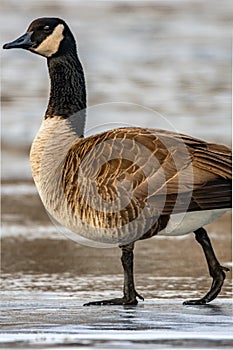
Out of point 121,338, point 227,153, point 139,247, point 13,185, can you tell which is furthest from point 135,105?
point 121,338

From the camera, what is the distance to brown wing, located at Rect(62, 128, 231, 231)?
6172mm

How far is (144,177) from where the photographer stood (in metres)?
6.29

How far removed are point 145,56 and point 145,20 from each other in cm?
412

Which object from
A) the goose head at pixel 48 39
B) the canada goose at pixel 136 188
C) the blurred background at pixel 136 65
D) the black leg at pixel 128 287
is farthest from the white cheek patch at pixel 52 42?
the blurred background at pixel 136 65

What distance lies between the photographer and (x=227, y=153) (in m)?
6.36

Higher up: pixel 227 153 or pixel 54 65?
pixel 54 65

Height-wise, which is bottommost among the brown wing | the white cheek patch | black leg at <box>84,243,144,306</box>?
black leg at <box>84,243,144,306</box>

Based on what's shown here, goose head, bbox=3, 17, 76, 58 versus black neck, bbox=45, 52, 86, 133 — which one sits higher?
goose head, bbox=3, 17, 76, 58

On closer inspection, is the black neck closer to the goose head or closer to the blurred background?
the goose head

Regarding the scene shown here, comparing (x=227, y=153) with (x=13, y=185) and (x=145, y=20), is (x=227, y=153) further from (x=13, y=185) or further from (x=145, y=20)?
(x=145, y=20)

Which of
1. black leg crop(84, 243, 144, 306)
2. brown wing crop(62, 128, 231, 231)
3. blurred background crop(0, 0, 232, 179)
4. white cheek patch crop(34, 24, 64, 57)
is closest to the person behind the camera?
brown wing crop(62, 128, 231, 231)

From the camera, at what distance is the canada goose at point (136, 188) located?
618 cm

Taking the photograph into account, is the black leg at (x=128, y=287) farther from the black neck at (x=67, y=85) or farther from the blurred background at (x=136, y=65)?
the blurred background at (x=136, y=65)

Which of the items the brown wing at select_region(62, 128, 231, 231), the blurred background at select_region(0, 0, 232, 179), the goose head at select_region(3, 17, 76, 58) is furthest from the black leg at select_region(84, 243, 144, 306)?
the blurred background at select_region(0, 0, 232, 179)
